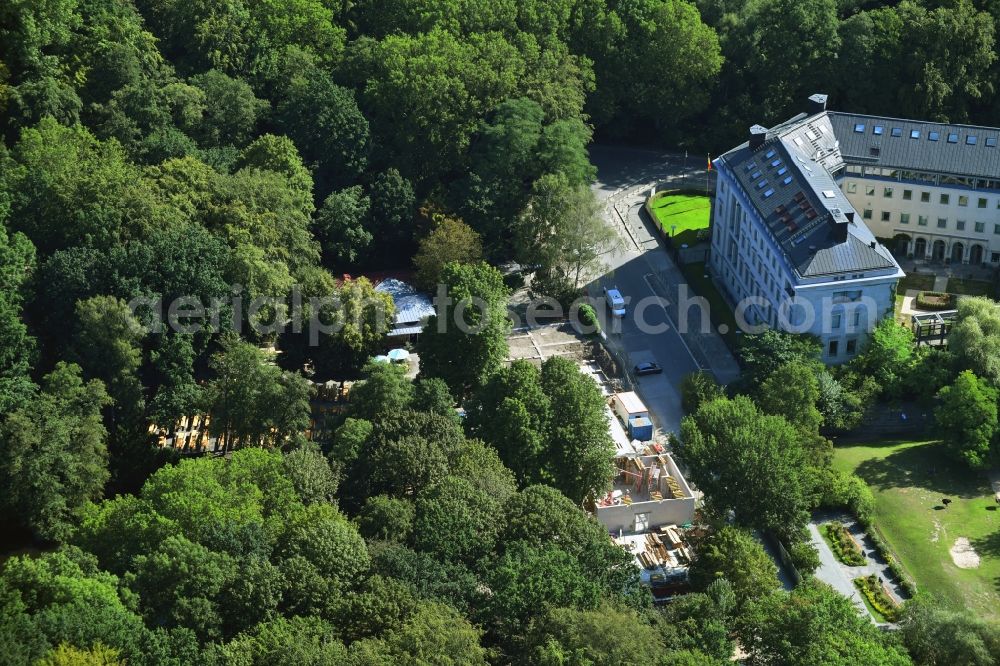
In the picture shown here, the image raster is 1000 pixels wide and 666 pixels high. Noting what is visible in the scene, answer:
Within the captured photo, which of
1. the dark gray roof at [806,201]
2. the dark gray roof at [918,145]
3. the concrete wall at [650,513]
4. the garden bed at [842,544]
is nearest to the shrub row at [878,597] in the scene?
the garden bed at [842,544]

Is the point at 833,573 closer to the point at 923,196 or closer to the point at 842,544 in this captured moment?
the point at 842,544

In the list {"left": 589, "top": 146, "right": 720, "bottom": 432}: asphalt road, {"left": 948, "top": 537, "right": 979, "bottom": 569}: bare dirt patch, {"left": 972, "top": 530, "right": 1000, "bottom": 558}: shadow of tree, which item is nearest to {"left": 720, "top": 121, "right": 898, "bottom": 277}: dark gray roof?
{"left": 589, "top": 146, "right": 720, "bottom": 432}: asphalt road

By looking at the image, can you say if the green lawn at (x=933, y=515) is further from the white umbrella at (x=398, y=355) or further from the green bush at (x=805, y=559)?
the white umbrella at (x=398, y=355)

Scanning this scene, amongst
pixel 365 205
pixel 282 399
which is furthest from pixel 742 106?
pixel 282 399

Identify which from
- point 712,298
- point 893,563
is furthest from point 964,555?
point 712,298

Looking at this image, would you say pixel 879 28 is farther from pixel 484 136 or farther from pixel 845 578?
pixel 845 578

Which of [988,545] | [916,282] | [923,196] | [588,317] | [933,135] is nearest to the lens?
[988,545]
